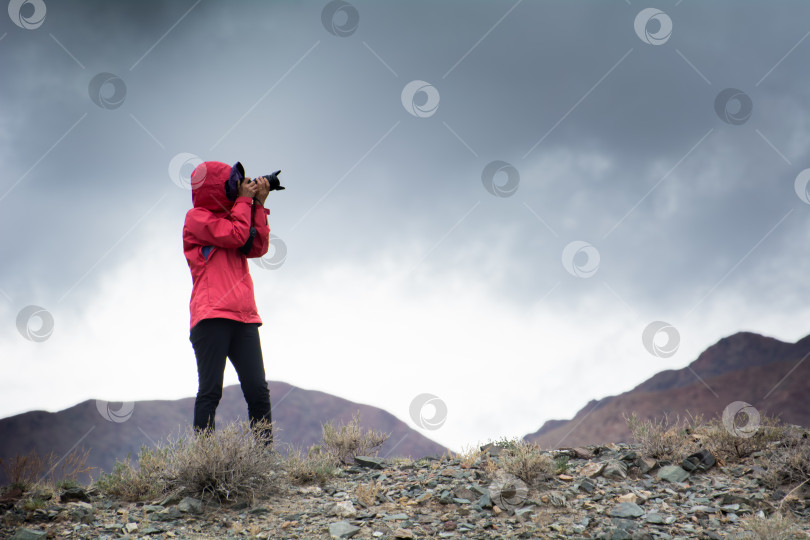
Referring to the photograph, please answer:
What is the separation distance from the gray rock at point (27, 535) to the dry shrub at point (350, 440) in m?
2.92

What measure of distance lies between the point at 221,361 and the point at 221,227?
1.24m

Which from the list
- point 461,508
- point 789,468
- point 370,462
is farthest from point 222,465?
point 789,468

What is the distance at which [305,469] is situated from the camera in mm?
5633

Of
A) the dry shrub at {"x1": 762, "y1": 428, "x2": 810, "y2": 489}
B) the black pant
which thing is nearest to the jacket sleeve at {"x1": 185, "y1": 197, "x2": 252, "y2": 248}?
the black pant

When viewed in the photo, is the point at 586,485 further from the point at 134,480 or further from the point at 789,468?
the point at 134,480

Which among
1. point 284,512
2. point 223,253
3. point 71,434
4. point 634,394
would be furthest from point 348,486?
point 71,434

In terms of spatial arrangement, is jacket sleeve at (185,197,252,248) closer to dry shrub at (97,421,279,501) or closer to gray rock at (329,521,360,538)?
dry shrub at (97,421,279,501)

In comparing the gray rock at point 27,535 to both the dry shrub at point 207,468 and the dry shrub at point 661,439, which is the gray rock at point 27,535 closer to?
the dry shrub at point 207,468

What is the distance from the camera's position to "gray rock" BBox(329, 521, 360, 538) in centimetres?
421

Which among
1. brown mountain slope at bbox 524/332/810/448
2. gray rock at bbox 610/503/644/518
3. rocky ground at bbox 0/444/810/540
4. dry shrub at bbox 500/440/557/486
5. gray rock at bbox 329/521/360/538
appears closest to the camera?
gray rock at bbox 329/521/360/538

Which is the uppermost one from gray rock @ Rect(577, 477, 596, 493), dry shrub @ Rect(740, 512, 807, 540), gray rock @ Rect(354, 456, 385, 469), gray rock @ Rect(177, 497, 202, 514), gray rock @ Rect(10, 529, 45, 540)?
gray rock @ Rect(354, 456, 385, 469)

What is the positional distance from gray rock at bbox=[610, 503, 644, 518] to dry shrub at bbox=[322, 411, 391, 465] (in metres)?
2.77

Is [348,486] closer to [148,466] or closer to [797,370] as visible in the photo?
[148,466]

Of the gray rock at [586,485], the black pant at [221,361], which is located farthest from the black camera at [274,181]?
the gray rock at [586,485]
